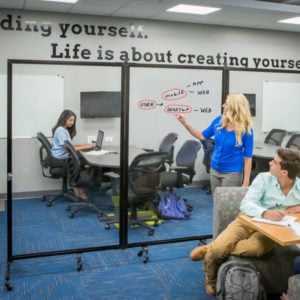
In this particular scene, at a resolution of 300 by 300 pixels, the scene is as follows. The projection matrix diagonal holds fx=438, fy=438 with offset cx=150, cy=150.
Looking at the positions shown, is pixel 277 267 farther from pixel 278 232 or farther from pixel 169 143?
pixel 169 143

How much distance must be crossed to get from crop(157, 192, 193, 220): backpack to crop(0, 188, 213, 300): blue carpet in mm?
107

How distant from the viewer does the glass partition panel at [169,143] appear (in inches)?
174

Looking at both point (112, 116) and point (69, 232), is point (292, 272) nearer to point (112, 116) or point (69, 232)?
point (69, 232)

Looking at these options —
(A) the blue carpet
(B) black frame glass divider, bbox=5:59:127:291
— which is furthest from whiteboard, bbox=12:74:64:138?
(B) black frame glass divider, bbox=5:59:127:291

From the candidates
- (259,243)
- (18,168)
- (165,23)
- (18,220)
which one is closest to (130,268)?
(259,243)

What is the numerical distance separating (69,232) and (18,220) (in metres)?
0.79

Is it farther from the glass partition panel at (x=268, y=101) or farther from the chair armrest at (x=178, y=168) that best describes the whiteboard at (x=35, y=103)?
the glass partition panel at (x=268, y=101)

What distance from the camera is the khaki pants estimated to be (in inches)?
112

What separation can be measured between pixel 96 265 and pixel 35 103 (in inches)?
117

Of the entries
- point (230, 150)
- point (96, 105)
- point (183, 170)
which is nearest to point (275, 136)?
point (183, 170)

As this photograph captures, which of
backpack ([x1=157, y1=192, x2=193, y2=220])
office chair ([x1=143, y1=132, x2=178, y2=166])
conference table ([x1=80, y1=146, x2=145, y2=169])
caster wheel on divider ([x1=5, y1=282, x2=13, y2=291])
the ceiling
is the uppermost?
the ceiling

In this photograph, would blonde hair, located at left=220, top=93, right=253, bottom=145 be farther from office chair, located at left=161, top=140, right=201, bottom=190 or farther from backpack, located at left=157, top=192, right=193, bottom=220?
backpack, located at left=157, top=192, right=193, bottom=220

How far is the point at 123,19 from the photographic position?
20.6 ft

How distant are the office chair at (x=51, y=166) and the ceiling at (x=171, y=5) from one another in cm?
166
